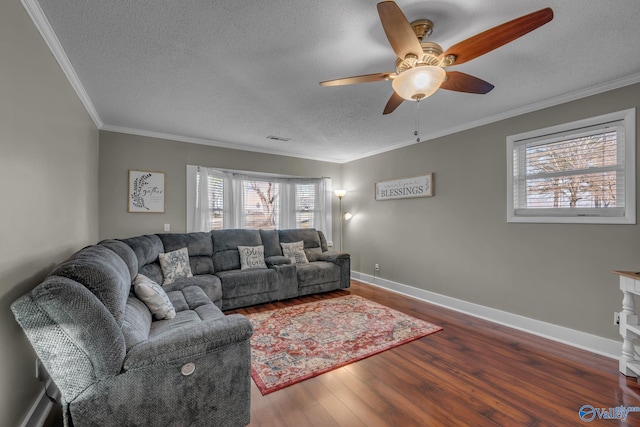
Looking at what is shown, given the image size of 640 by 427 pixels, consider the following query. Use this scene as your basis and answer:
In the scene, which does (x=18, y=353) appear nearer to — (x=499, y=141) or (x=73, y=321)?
(x=73, y=321)

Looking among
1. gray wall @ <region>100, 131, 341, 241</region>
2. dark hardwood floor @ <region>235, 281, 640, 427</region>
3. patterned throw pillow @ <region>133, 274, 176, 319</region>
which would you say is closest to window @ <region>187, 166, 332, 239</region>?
gray wall @ <region>100, 131, 341, 241</region>

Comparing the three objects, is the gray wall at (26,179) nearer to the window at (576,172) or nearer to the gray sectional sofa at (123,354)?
the gray sectional sofa at (123,354)

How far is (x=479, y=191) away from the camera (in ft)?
11.5

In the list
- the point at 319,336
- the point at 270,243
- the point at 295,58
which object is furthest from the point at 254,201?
the point at 295,58

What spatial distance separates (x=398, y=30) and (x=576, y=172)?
264 centimetres

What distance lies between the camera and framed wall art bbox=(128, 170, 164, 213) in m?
3.83

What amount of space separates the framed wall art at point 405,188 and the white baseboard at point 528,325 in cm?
151

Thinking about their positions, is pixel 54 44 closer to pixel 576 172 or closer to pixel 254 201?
pixel 254 201

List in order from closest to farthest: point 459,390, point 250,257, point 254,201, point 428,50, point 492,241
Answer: point 428,50, point 459,390, point 492,241, point 250,257, point 254,201

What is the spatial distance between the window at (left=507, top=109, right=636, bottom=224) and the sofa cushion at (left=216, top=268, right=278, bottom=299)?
3.22 m

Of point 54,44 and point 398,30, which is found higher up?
point 54,44

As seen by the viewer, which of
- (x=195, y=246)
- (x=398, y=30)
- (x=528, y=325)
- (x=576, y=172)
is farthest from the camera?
(x=195, y=246)

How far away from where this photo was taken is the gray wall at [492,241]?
259 centimetres

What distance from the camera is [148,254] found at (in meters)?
3.05
